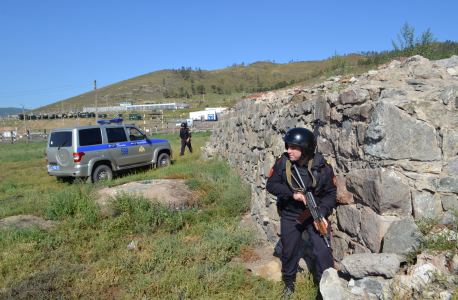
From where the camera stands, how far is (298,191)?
127 inches

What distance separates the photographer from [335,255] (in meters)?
3.52

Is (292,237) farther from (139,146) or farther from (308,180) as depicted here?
(139,146)

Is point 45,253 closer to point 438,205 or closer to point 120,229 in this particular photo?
point 120,229

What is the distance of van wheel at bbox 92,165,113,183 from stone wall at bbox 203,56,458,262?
7675mm

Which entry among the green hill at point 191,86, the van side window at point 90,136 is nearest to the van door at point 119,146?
the van side window at point 90,136

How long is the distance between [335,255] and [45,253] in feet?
14.9

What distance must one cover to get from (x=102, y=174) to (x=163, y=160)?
2.98 metres

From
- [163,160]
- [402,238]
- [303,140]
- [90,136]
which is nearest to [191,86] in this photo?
[163,160]

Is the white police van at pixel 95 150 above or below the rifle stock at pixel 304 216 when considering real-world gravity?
above

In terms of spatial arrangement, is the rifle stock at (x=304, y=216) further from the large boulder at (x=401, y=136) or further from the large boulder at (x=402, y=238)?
the large boulder at (x=401, y=136)

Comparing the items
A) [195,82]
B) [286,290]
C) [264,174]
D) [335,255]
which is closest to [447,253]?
[335,255]

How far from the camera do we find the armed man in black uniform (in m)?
3.15

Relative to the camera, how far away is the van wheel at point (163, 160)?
12062 mm

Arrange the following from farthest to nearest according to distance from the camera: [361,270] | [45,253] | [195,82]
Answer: [195,82], [45,253], [361,270]
